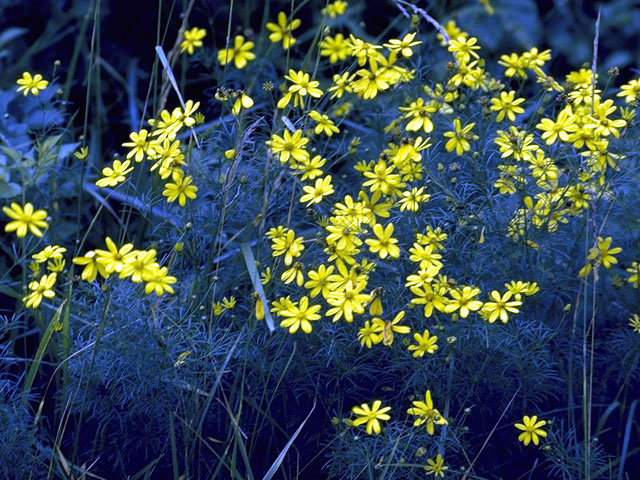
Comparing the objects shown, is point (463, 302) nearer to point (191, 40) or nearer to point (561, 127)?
point (561, 127)

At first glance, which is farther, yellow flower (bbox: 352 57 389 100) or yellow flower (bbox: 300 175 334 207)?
yellow flower (bbox: 352 57 389 100)

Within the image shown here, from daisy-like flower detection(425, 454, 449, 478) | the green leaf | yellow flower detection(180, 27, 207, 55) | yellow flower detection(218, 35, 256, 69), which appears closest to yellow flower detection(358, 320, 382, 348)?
daisy-like flower detection(425, 454, 449, 478)

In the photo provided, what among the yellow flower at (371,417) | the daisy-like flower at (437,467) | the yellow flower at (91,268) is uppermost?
the yellow flower at (91,268)

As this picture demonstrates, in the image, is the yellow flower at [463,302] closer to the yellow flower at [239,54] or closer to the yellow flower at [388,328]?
the yellow flower at [388,328]

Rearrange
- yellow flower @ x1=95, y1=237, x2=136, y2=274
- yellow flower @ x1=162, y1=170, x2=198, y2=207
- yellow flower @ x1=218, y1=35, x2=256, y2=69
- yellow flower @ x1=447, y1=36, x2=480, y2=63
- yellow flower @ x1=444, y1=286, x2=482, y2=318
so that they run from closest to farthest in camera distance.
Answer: yellow flower @ x1=95, y1=237, x2=136, y2=274 < yellow flower @ x1=444, y1=286, x2=482, y2=318 < yellow flower @ x1=162, y1=170, x2=198, y2=207 < yellow flower @ x1=447, y1=36, x2=480, y2=63 < yellow flower @ x1=218, y1=35, x2=256, y2=69

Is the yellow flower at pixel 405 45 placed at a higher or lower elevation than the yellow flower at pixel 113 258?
higher

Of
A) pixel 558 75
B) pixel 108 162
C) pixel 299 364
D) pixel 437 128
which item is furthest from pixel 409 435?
pixel 558 75

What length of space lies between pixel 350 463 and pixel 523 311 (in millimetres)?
523

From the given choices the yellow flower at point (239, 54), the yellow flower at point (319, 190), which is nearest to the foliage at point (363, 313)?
the yellow flower at point (319, 190)

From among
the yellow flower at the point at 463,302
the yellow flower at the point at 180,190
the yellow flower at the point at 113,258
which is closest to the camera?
the yellow flower at the point at 113,258

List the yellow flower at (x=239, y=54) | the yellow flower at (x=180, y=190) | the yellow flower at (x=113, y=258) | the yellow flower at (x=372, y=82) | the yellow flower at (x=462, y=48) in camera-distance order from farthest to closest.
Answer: the yellow flower at (x=239, y=54) → the yellow flower at (x=462, y=48) → the yellow flower at (x=372, y=82) → the yellow flower at (x=180, y=190) → the yellow flower at (x=113, y=258)

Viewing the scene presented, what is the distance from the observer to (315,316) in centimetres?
155

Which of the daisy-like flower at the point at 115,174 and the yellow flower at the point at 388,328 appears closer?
the yellow flower at the point at 388,328

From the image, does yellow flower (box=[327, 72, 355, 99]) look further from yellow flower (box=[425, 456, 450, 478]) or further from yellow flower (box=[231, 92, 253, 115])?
yellow flower (box=[425, 456, 450, 478])
